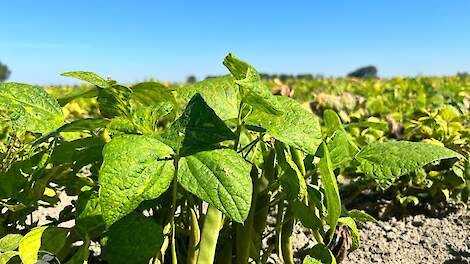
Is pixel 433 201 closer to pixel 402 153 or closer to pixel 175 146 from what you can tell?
pixel 402 153

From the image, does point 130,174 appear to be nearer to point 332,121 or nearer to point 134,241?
point 134,241

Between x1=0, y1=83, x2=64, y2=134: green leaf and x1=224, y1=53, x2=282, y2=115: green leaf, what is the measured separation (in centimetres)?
31

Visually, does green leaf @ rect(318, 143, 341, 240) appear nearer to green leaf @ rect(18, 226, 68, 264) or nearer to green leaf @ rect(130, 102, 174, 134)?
green leaf @ rect(130, 102, 174, 134)

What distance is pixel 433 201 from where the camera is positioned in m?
2.13

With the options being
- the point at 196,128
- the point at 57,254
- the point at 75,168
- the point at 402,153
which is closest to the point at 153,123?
the point at 196,128

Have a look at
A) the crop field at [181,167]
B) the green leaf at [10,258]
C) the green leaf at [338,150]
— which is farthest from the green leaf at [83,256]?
the green leaf at [338,150]

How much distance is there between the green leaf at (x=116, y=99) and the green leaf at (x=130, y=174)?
5.5 inches

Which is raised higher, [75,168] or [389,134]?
[75,168]

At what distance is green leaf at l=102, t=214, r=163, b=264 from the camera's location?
3.14 ft

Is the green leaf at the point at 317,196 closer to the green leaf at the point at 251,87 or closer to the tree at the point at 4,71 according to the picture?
the green leaf at the point at 251,87

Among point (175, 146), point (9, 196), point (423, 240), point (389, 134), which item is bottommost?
point (423, 240)

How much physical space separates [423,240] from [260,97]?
1156mm

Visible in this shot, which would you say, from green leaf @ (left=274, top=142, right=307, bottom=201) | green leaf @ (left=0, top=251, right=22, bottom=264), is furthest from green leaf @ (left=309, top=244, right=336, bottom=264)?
green leaf @ (left=0, top=251, right=22, bottom=264)

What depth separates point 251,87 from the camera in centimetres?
89
